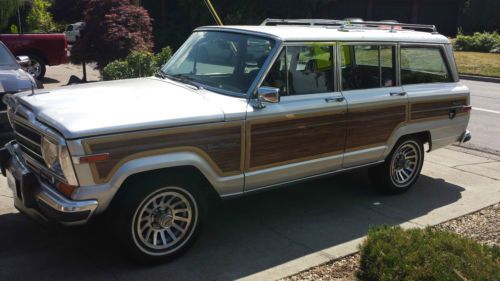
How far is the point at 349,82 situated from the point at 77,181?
3.04 meters

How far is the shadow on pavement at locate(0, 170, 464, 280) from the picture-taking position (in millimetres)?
4168

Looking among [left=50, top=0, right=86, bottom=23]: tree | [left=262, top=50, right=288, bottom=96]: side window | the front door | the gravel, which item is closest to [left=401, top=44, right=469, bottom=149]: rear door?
the gravel

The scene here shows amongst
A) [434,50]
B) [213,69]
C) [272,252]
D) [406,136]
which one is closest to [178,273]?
[272,252]

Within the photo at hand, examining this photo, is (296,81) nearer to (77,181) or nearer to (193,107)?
(193,107)

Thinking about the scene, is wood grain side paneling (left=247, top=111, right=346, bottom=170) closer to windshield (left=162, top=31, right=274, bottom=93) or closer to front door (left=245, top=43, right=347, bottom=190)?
front door (left=245, top=43, right=347, bottom=190)

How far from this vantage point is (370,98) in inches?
217

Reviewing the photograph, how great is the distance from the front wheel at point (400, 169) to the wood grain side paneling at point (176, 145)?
2.27 metres

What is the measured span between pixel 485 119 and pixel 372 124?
707cm

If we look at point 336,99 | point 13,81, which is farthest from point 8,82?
point 336,99

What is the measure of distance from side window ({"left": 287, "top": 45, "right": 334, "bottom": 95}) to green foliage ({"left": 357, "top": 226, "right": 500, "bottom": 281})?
1595mm

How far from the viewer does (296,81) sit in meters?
5.00

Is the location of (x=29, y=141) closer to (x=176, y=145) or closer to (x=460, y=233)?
(x=176, y=145)

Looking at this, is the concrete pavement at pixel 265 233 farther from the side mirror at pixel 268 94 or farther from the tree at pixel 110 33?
the tree at pixel 110 33

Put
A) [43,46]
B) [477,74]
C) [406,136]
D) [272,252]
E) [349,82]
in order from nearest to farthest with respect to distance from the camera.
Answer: [272,252], [349,82], [406,136], [43,46], [477,74]
